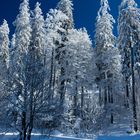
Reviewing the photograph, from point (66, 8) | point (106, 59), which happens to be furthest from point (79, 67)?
point (66, 8)

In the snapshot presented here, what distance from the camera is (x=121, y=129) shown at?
42.4 meters

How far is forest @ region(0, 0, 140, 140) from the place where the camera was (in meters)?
30.3

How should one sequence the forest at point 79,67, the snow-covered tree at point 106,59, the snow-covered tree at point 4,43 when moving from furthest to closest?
1. the snow-covered tree at point 4,43
2. the snow-covered tree at point 106,59
3. the forest at point 79,67

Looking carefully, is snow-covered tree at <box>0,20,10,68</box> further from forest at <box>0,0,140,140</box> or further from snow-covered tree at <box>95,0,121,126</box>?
snow-covered tree at <box>95,0,121,126</box>

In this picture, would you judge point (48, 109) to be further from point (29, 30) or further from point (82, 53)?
point (29, 30)

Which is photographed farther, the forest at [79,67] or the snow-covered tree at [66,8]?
the snow-covered tree at [66,8]

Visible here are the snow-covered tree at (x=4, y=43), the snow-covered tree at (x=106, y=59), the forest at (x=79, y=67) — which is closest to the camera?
the forest at (x=79, y=67)

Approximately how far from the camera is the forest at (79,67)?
30.3 meters

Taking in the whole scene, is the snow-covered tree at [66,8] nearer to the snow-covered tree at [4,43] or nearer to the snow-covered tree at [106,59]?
the snow-covered tree at [106,59]

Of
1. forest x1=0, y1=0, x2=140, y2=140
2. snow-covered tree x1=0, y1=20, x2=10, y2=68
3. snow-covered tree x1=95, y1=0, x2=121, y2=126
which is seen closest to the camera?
forest x1=0, y1=0, x2=140, y2=140

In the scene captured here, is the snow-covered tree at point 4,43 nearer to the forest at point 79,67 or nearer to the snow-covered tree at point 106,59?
the forest at point 79,67

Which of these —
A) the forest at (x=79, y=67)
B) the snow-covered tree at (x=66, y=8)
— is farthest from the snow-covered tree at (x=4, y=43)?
the snow-covered tree at (x=66, y=8)

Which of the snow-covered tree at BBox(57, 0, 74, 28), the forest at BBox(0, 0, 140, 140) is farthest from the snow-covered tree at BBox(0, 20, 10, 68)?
the snow-covered tree at BBox(57, 0, 74, 28)

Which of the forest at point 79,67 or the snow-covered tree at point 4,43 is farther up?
the snow-covered tree at point 4,43
